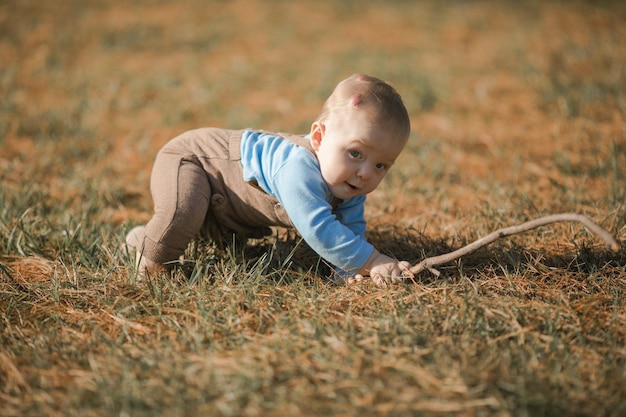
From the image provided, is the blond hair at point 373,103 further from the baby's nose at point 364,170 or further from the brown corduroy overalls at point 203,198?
the brown corduroy overalls at point 203,198

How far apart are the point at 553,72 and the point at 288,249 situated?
151 inches

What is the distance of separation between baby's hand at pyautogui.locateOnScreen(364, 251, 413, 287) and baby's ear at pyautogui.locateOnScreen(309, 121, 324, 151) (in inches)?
19.8

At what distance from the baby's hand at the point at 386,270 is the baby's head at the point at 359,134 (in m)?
0.30

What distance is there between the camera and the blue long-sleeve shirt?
2459mm

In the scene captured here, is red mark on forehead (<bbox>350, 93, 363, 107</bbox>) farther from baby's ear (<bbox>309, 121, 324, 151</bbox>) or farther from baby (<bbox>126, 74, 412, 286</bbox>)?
baby's ear (<bbox>309, 121, 324, 151</bbox>)

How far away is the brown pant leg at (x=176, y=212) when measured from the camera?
8.52ft

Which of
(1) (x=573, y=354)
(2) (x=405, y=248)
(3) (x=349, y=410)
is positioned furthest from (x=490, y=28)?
(3) (x=349, y=410)

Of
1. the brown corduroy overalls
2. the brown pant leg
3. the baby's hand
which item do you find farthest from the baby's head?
the brown pant leg

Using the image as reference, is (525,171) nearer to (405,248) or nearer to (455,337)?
(405,248)

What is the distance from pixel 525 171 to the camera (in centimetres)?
397

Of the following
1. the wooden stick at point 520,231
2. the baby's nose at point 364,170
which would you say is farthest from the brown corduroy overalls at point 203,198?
the wooden stick at point 520,231

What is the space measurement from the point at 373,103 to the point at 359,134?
0.13m

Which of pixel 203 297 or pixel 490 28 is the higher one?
pixel 490 28

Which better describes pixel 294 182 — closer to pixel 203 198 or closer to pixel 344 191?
pixel 344 191
